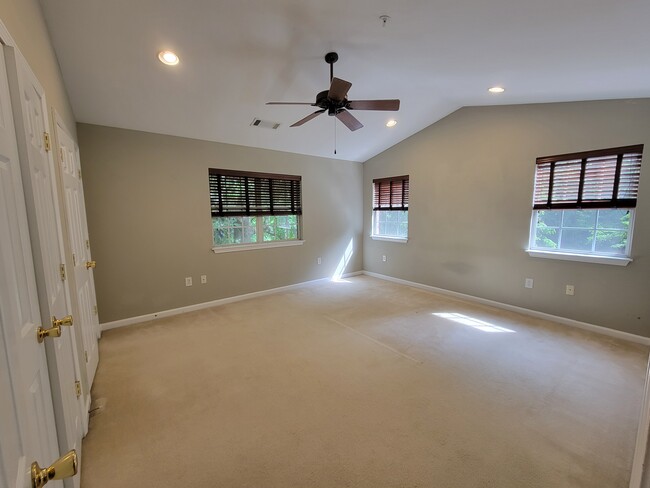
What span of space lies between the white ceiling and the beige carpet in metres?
2.52

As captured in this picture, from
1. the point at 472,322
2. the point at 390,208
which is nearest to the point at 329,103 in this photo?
the point at 472,322

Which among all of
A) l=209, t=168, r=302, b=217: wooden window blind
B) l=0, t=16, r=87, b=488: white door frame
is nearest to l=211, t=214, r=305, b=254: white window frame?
l=209, t=168, r=302, b=217: wooden window blind

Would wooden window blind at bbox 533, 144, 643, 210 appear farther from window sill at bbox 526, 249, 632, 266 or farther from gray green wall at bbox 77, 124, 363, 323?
gray green wall at bbox 77, 124, 363, 323

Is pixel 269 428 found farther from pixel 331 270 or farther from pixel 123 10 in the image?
pixel 331 270

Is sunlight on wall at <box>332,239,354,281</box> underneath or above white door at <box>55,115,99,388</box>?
underneath

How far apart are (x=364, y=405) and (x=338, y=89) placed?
241cm

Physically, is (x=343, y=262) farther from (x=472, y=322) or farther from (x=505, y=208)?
(x=505, y=208)

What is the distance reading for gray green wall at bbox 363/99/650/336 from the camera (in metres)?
3.00

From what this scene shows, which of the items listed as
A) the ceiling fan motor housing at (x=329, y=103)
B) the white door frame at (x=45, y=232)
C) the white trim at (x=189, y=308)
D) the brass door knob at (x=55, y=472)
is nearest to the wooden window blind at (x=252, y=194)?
the white trim at (x=189, y=308)

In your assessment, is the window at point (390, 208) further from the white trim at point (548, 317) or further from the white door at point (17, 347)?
the white door at point (17, 347)

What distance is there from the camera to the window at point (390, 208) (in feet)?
16.9

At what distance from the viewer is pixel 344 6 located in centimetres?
200

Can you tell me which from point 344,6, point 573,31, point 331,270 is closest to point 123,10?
point 344,6

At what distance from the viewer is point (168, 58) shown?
2.42 metres
